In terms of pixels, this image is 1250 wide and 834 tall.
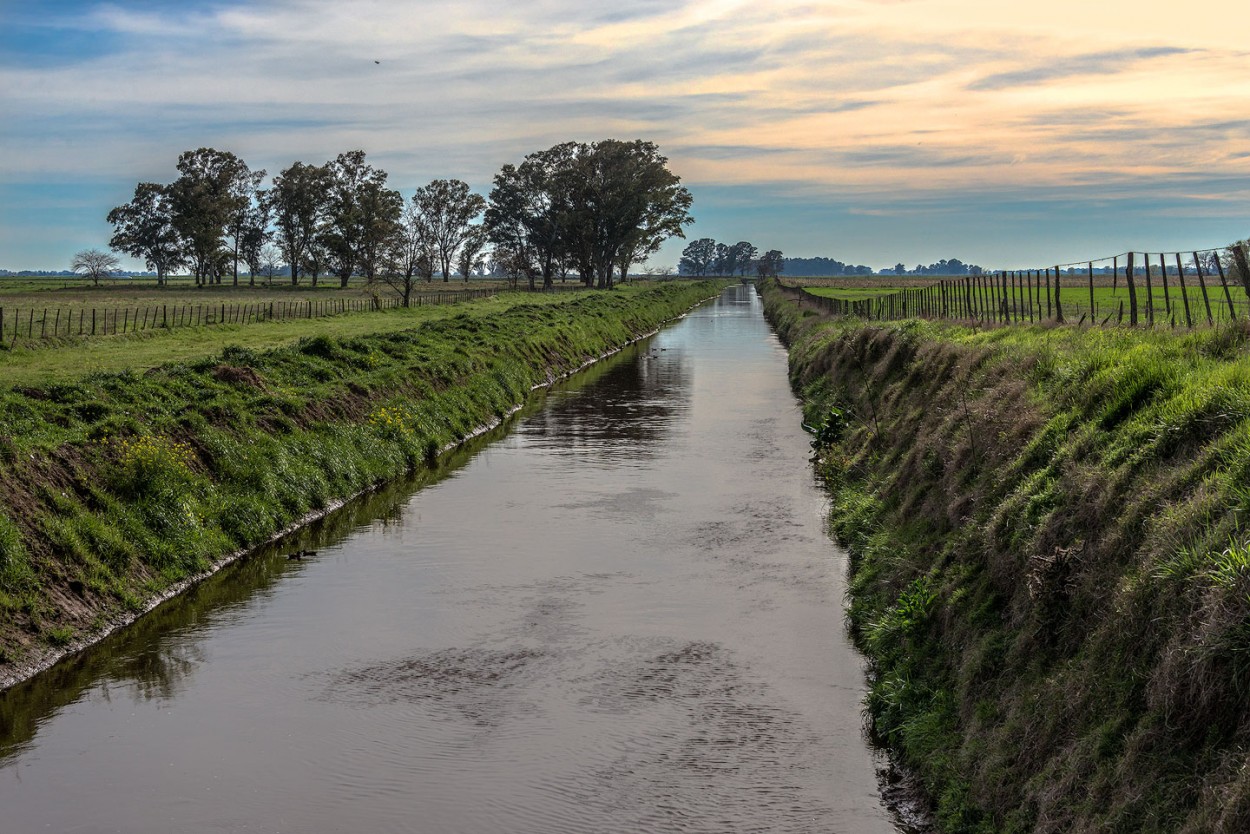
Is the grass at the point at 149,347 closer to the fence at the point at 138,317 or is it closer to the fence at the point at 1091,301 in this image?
the fence at the point at 138,317

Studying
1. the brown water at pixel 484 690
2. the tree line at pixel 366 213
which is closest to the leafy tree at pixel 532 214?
the tree line at pixel 366 213

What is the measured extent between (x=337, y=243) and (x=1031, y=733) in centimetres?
12641

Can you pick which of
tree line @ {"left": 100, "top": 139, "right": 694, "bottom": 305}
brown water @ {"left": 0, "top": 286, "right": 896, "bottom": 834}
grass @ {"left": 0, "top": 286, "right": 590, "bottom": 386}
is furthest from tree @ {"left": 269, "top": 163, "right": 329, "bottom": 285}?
brown water @ {"left": 0, "top": 286, "right": 896, "bottom": 834}

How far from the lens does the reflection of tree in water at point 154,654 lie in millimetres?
13406

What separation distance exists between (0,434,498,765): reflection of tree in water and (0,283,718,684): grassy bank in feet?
1.18

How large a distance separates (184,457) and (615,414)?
19.5 metres

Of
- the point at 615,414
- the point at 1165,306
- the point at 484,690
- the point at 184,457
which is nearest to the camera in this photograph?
the point at 484,690

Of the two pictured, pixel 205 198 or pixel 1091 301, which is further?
pixel 205 198

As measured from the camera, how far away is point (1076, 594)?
10.1 meters

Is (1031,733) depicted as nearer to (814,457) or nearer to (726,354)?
(814,457)

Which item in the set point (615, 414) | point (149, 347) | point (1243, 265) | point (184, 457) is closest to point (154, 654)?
point (184, 457)

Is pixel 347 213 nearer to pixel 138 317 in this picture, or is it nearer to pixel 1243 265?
pixel 138 317

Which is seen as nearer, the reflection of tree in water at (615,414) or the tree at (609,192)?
the reflection of tree in water at (615,414)

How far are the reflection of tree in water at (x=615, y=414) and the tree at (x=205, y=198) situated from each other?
89.1 meters
